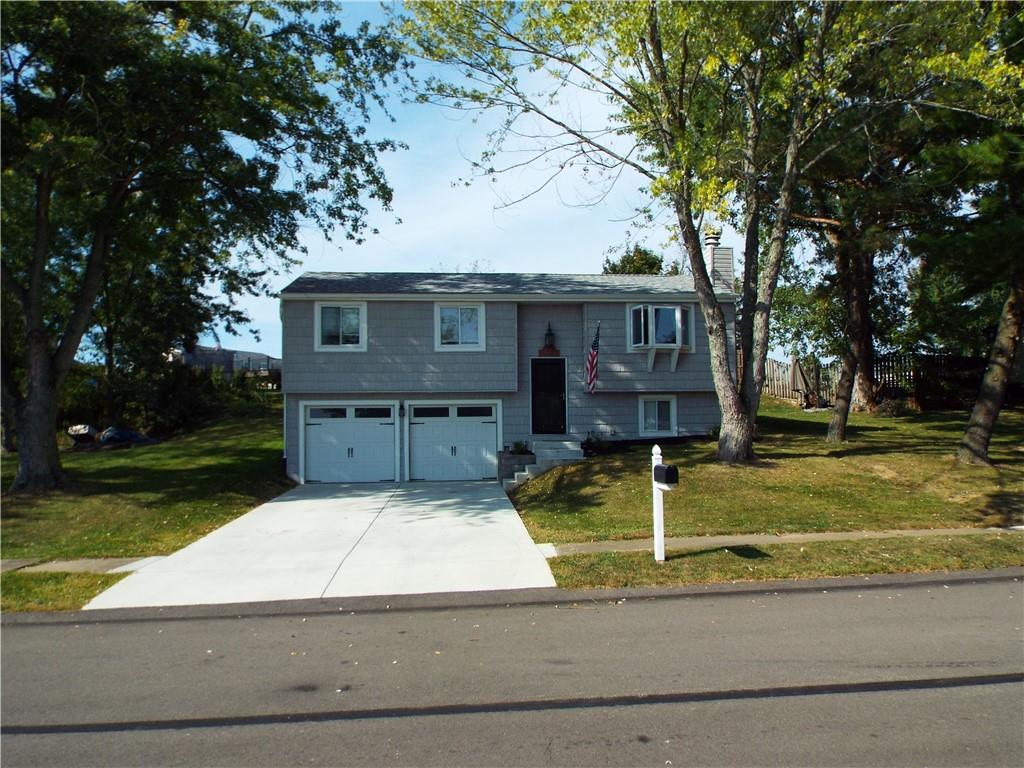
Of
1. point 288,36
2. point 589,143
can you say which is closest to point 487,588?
point 589,143

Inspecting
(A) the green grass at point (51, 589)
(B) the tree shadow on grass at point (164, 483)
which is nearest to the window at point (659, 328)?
(B) the tree shadow on grass at point (164, 483)

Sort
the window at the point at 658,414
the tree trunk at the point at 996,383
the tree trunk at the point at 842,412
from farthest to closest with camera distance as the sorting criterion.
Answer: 1. the window at the point at 658,414
2. the tree trunk at the point at 842,412
3. the tree trunk at the point at 996,383

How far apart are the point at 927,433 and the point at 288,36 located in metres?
18.4

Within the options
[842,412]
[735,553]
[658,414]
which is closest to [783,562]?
[735,553]

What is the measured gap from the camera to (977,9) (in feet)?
39.5

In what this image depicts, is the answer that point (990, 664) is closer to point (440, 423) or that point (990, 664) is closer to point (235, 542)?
point (235, 542)

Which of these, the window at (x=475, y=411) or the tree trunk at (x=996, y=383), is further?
the window at (x=475, y=411)

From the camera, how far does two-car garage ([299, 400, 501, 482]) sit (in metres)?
18.8

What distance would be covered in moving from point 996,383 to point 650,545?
9.23 metres

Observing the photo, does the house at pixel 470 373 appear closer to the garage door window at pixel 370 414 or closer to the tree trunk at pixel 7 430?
the garage door window at pixel 370 414

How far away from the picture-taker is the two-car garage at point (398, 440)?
1875cm

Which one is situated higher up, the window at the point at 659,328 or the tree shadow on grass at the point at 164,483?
the window at the point at 659,328

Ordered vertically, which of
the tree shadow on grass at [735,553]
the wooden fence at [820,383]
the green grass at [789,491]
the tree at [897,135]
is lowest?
the tree shadow on grass at [735,553]

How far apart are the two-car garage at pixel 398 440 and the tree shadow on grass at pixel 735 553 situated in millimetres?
10484
